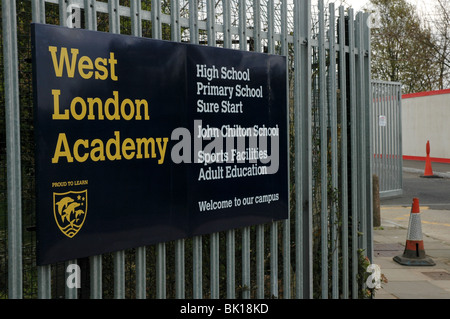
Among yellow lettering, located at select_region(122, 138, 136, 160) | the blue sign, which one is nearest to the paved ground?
the blue sign

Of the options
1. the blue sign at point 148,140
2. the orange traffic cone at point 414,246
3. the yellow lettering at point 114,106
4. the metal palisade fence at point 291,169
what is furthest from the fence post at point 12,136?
the orange traffic cone at point 414,246

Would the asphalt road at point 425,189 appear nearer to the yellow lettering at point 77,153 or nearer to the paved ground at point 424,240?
the paved ground at point 424,240

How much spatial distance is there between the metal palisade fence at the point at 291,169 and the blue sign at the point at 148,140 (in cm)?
13

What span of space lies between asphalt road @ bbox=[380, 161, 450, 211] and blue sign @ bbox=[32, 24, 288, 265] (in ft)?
33.0

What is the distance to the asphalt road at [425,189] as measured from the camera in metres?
14.4

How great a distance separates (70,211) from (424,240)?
26.0 feet

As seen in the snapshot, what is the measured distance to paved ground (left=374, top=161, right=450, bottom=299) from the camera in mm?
6934

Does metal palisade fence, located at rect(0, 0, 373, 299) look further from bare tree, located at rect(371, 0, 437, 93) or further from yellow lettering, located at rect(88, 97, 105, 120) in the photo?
bare tree, located at rect(371, 0, 437, 93)

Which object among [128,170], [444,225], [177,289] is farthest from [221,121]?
[444,225]

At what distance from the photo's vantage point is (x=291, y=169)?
201 inches

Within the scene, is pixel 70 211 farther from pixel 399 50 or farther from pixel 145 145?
pixel 399 50

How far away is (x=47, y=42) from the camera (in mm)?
3312

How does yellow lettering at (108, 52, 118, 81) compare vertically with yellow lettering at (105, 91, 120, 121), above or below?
above
